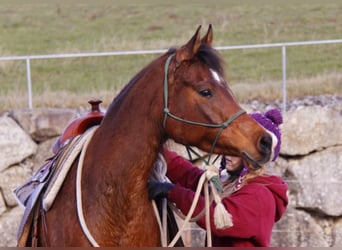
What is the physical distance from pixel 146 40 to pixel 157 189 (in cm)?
1233

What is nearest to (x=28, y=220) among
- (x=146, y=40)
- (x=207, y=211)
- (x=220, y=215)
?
(x=207, y=211)

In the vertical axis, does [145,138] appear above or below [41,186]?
above

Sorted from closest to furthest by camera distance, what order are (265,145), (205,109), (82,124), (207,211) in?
(265,145) < (205,109) < (207,211) < (82,124)

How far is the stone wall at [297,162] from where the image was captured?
8.52m

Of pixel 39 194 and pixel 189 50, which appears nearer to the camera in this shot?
pixel 189 50

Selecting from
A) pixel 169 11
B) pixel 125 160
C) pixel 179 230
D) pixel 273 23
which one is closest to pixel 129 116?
pixel 125 160

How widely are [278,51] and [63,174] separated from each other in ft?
36.1

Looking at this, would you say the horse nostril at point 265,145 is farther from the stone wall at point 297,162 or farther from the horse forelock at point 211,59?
the stone wall at point 297,162

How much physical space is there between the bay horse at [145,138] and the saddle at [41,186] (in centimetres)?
9

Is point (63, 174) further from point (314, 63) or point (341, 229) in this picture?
point (314, 63)

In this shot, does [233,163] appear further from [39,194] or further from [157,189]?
[39,194]

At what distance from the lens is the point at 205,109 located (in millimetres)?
4047

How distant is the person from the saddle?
49 cm

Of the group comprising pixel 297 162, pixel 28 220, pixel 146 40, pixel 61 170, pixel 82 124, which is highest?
pixel 82 124
